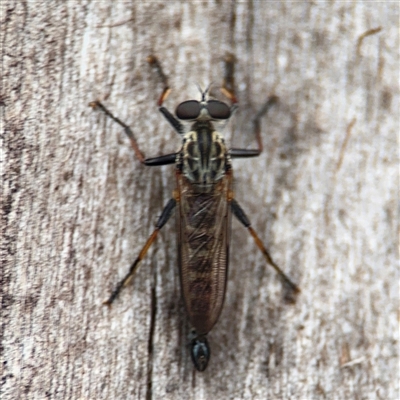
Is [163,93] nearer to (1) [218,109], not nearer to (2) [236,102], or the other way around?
(1) [218,109]

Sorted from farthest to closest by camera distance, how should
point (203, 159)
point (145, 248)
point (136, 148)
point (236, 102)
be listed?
point (236, 102), point (203, 159), point (136, 148), point (145, 248)

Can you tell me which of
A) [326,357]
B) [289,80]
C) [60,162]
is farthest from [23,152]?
[326,357]

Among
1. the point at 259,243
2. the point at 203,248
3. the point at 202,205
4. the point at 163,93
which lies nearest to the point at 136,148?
the point at 163,93

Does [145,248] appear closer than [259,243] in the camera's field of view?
Yes

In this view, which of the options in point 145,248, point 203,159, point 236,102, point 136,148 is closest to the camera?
point 145,248

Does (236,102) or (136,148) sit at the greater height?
(236,102)


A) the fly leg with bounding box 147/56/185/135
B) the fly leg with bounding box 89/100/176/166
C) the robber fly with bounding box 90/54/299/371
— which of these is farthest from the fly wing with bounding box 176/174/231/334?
the fly leg with bounding box 147/56/185/135

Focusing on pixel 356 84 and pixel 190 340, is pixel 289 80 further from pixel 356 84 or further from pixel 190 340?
pixel 190 340
